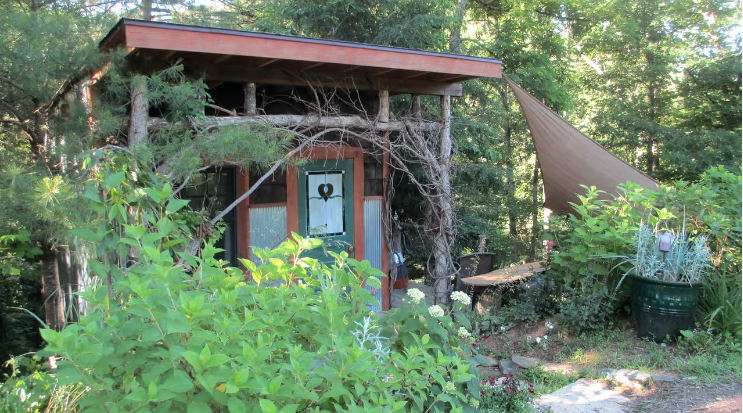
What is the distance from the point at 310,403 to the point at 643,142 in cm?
1150

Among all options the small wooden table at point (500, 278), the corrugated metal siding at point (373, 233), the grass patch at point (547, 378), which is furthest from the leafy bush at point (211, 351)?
the corrugated metal siding at point (373, 233)

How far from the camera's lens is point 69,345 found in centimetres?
126

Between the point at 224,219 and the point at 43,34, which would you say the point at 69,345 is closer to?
the point at 43,34

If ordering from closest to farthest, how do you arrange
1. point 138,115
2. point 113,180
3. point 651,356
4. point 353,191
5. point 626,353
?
point 113,180
point 138,115
point 651,356
point 626,353
point 353,191

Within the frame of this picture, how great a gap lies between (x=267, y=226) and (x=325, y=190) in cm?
77

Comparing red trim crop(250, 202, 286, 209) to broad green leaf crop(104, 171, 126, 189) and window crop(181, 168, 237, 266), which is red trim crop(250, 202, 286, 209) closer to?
window crop(181, 168, 237, 266)

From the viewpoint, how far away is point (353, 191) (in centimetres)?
620

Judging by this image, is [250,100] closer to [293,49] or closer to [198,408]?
[293,49]

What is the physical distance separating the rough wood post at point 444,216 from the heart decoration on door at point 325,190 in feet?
3.86

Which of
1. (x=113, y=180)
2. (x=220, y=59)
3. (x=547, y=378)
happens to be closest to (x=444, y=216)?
(x=547, y=378)

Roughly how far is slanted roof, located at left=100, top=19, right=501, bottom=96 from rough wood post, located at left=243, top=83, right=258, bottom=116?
12 cm

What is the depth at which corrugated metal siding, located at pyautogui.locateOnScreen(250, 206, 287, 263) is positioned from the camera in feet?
18.4

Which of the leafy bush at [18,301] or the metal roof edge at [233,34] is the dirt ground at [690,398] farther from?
→ the leafy bush at [18,301]

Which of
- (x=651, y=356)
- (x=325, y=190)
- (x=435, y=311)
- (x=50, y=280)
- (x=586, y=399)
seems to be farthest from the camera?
(x=325, y=190)
